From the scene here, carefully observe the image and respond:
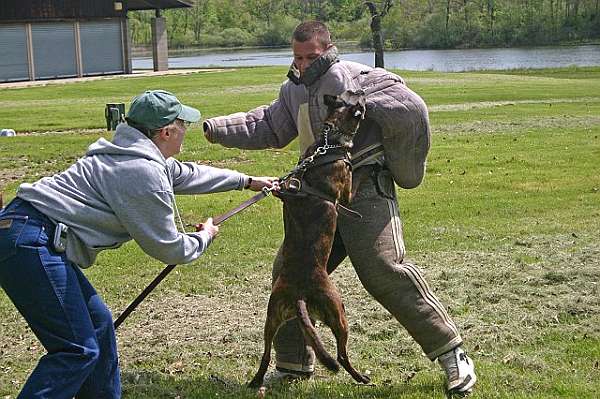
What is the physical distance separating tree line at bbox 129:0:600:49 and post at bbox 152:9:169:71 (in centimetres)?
3081

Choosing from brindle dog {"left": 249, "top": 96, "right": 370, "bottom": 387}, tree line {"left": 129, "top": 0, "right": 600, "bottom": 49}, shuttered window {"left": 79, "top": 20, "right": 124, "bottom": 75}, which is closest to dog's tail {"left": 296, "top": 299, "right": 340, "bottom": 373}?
brindle dog {"left": 249, "top": 96, "right": 370, "bottom": 387}

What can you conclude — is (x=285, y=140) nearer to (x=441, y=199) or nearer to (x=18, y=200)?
(x=18, y=200)

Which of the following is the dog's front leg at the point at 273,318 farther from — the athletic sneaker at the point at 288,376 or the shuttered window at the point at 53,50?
the shuttered window at the point at 53,50

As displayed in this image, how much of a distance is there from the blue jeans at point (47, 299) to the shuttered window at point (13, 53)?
1658 inches

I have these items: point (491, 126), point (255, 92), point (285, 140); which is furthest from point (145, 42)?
point (285, 140)

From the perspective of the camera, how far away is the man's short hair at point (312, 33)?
5.60 m

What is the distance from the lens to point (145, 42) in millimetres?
97125

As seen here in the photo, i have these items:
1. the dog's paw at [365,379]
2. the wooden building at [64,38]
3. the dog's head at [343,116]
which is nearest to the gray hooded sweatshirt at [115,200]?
the dog's head at [343,116]

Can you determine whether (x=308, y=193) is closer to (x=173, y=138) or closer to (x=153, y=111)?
(x=173, y=138)

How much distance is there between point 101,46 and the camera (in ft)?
156

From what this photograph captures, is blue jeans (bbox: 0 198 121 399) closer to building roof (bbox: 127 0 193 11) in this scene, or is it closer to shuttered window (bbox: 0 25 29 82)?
shuttered window (bbox: 0 25 29 82)

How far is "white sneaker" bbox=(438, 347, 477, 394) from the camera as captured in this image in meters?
5.79

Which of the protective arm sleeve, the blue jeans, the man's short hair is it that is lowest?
the blue jeans

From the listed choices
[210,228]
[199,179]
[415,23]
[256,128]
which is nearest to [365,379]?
[210,228]
